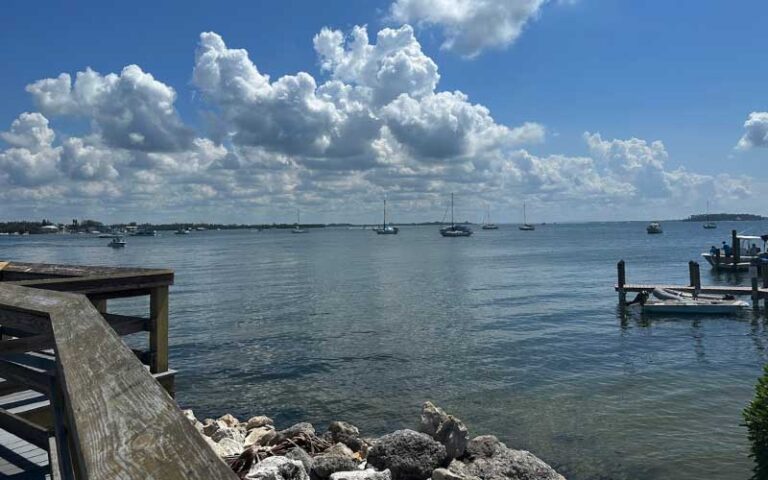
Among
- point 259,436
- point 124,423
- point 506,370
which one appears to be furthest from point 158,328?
point 506,370

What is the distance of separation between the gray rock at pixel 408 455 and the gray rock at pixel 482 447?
1.15 meters

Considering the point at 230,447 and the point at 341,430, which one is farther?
the point at 341,430

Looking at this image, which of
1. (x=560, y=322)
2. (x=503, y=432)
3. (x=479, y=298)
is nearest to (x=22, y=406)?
(x=503, y=432)

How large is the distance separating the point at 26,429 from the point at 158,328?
1773 millimetres

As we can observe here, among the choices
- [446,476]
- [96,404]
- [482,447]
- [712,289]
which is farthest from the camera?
[712,289]

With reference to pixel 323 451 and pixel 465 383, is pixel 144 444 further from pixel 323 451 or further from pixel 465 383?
pixel 465 383

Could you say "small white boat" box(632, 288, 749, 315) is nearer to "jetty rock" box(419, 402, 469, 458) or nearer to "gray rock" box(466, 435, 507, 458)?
"gray rock" box(466, 435, 507, 458)

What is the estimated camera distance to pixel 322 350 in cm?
2116

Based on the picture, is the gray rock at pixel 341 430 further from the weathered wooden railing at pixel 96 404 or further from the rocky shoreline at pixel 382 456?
the weathered wooden railing at pixel 96 404

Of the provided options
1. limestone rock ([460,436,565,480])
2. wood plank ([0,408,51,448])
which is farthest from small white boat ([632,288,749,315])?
wood plank ([0,408,51,448])

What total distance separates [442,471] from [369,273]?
5003cm

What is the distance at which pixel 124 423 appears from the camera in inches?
68.1

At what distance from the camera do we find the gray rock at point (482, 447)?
880 cm

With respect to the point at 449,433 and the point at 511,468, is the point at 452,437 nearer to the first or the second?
the point at 449,433
